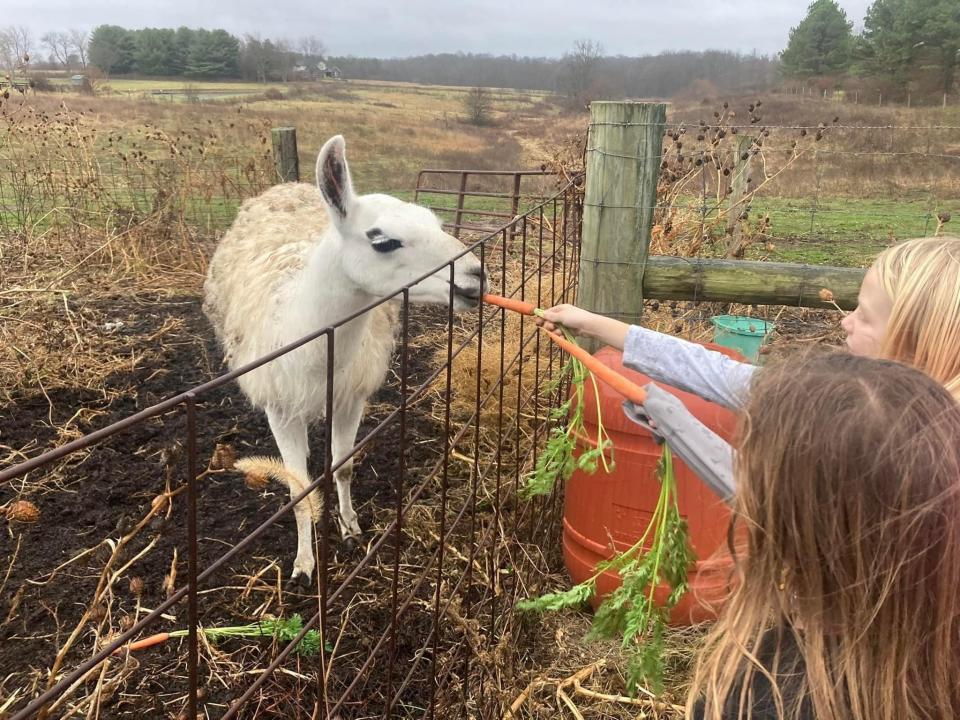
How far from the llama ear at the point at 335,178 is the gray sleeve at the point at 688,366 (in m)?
1.42

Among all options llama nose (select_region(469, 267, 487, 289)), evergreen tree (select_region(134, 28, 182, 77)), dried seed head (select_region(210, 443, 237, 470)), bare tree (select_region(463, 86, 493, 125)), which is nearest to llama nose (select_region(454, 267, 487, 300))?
llama nose (select_region(469, 267, 487, 289))

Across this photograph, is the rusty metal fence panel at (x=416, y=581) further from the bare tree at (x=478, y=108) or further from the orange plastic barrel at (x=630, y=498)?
the bare tree at (x=478, y=108)

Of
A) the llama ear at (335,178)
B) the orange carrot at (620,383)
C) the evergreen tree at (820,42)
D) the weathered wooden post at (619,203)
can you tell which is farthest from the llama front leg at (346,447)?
the evergreen tree at (820,42)

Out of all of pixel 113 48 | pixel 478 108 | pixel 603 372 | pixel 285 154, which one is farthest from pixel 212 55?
pixel 603 372

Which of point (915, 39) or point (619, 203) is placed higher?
point (915, 39)

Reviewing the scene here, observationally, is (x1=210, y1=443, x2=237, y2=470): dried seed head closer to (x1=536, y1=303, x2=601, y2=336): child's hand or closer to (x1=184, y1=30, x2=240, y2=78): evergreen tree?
(x1=536, y1=303, x2=601, y2=336): child's hand

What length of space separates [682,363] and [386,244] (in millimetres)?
1443

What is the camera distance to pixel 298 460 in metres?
3.34

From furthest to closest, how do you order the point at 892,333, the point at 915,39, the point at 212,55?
the point at 212,55
the point at 915,39
the point at 892,333

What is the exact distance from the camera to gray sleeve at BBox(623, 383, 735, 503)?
4.93 feet

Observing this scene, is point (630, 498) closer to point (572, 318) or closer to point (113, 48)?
point (572, 318)

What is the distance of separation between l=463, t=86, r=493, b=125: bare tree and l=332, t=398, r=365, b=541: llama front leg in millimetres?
39332

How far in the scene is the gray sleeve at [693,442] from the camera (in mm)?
1503

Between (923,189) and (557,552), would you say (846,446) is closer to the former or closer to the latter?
(557,552)
